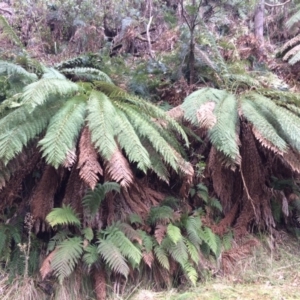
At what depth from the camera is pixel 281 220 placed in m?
3.52

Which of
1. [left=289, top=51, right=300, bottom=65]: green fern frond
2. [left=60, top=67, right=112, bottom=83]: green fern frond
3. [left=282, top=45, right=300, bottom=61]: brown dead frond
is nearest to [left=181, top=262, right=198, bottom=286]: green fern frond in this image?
[left=60, top=67, right=112, bottom=83]: green fern frond

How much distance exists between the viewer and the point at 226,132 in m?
2.87

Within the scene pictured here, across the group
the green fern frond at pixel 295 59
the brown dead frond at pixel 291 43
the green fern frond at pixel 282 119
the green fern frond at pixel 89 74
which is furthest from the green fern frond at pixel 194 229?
the brown dead frond at pixel 291 43

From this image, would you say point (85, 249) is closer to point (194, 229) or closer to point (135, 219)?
point (135, 219)

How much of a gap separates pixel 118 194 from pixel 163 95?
145cm

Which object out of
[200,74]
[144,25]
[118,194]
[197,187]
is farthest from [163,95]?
[144,25]

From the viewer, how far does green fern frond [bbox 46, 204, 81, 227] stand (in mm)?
2461

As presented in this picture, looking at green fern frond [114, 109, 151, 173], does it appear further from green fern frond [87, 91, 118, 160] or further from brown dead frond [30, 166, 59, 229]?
brown dead frond [30, 166, 59, 229]

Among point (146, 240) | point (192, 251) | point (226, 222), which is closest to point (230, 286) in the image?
point (192, 251)

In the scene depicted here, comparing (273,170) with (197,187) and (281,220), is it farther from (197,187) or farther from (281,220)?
(197,187)

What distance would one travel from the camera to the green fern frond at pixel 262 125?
112 inches

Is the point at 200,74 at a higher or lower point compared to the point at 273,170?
higher

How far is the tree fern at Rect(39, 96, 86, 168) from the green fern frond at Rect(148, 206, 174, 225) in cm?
91

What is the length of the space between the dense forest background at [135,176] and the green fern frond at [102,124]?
0.01 m
